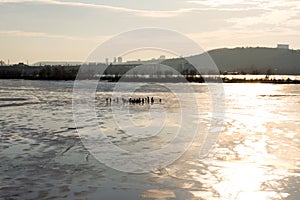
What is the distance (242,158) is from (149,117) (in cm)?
1240

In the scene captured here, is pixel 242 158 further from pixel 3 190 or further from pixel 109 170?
pixel 3 190

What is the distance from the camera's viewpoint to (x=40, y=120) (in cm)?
2303

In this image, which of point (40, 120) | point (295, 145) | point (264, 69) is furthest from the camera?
point (264, 69)

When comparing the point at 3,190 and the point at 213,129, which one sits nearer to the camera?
the point at 3,190

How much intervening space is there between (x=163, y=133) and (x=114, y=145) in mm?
3777

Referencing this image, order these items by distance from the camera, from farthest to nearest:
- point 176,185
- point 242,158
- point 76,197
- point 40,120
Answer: point 40,120
point 242,158
point 176,185
point 76,197

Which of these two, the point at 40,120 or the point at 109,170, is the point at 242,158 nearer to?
the point at 109,170

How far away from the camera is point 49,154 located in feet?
45.5

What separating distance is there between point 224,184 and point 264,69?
195 m

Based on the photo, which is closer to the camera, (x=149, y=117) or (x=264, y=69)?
(x=149, y=117)

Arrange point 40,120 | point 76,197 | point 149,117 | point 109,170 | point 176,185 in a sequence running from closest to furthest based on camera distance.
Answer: point 76,197 → point 176,185 → point 109,170 → point 40,120 → point 149,117

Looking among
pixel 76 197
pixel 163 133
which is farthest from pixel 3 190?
pixel 163 133

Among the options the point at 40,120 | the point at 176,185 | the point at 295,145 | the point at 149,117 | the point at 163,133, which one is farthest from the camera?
the point at 149,117

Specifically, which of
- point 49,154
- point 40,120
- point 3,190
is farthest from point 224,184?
point 40,120
